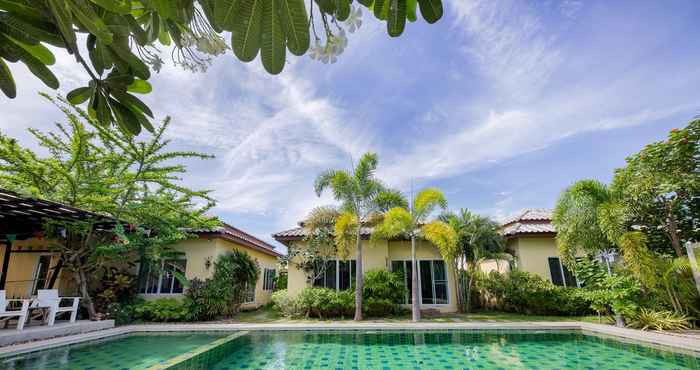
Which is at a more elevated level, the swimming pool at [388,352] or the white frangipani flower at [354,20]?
the white frangipani flower at [354,20]

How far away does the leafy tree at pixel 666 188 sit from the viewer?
866 cm

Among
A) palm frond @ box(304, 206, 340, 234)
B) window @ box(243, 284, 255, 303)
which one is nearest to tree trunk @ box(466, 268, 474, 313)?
palm frond @ box(304, 206, 340, 234)

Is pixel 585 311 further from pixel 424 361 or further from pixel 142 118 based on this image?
pixel 142 118

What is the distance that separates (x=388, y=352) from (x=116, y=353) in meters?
6.56

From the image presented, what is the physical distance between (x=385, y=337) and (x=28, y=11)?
9729mm

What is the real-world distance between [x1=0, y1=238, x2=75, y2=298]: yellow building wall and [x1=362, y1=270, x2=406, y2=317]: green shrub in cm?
1198

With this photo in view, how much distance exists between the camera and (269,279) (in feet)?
59.4

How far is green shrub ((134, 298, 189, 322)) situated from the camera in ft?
36.4

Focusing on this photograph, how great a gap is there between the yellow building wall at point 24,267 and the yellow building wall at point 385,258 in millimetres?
8885

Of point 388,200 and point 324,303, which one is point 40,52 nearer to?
point 388,200

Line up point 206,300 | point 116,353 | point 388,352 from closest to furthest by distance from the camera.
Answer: point 116,353, point 388,352, point 206,300

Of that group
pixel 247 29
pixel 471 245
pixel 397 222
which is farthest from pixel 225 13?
pixel 471 245

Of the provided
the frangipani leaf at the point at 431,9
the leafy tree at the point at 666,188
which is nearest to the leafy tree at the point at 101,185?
the frangipani leaf at the point at 431,9

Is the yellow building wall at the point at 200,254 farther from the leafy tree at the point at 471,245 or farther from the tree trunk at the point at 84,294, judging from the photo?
the leafy tree at the point at 471,245
